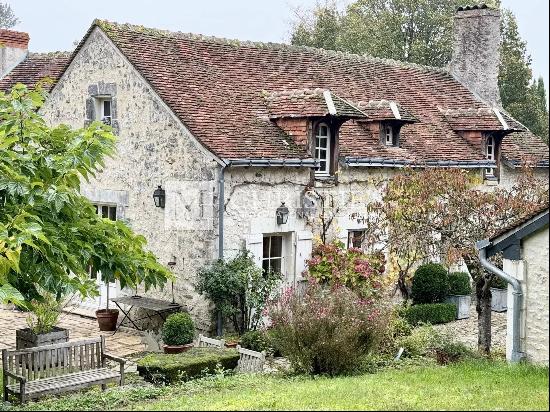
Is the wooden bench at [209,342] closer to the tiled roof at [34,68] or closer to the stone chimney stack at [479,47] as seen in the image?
the tiled roof at [34,68]

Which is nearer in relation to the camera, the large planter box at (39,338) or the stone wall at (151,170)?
the large planter box at (39,338)

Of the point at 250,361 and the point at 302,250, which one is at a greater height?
the point at 302,250

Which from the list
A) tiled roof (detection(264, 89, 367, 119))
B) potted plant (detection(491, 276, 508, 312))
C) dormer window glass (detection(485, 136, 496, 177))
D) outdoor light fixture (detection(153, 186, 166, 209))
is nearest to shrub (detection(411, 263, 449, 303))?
potted plant (detection(491, 276, 508, 312))

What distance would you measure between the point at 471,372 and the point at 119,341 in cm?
746

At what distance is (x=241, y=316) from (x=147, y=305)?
1795mm

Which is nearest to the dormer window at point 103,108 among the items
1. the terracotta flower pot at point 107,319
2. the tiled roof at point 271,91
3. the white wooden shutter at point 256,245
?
the tiled roof at point 271,91

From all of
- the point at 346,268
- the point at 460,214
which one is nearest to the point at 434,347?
the point at 460,214

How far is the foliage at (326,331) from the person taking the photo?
11008mm

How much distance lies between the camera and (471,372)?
10383mm

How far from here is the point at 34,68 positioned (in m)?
23.2

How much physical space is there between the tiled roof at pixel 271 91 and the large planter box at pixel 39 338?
14.1 feet

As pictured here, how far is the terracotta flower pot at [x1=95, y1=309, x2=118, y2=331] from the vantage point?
16312 millimetres

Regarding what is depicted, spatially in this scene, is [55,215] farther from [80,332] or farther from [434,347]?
[80,332]

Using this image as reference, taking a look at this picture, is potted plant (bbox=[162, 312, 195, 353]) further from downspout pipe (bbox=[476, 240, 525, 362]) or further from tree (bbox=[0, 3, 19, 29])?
tree (bbox=[0, 3, 19, 29])
